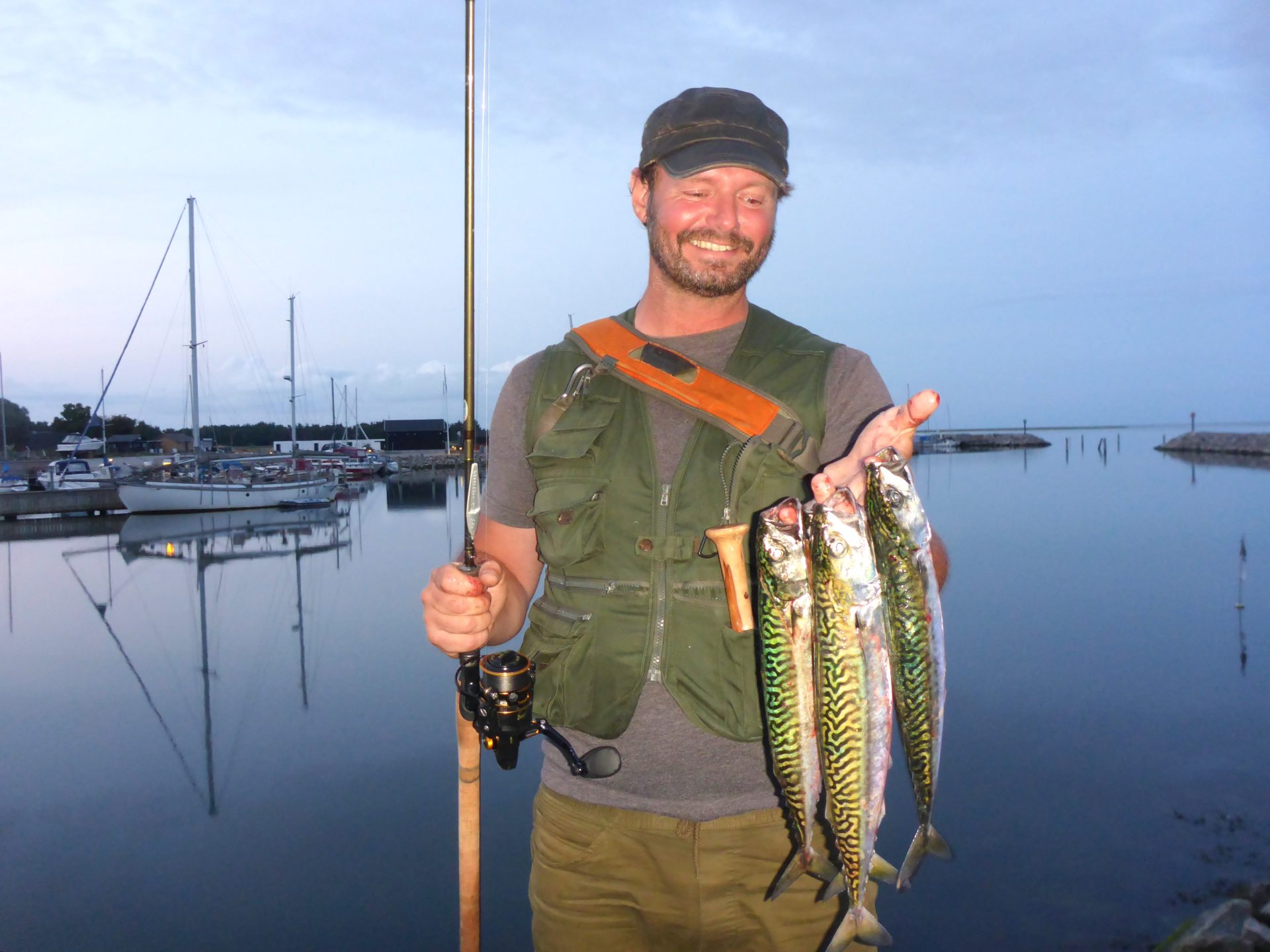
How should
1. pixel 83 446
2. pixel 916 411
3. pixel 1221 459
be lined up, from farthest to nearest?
pixel 1221 459
pixel 83 446
pixel 916 411

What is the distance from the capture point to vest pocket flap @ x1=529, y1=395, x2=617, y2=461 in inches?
97.6

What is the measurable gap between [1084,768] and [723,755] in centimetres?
1274

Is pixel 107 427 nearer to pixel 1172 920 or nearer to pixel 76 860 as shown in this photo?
pixel 76 860

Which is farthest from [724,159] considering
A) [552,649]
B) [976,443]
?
[976,443]

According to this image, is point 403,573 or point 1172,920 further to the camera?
point 403,573

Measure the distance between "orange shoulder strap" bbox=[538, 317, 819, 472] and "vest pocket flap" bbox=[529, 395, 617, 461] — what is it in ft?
0.16

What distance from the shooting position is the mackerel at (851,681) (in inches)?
66.4

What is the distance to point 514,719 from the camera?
7.81ft

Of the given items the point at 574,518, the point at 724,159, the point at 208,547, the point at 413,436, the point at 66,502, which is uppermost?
the point at 413,436

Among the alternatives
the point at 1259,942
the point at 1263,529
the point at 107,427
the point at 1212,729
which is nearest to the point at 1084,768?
the point at 1212,729

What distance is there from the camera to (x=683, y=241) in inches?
96.6

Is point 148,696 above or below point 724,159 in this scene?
below

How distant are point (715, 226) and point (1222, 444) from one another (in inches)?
4085

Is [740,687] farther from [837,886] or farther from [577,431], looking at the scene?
[577,431]
